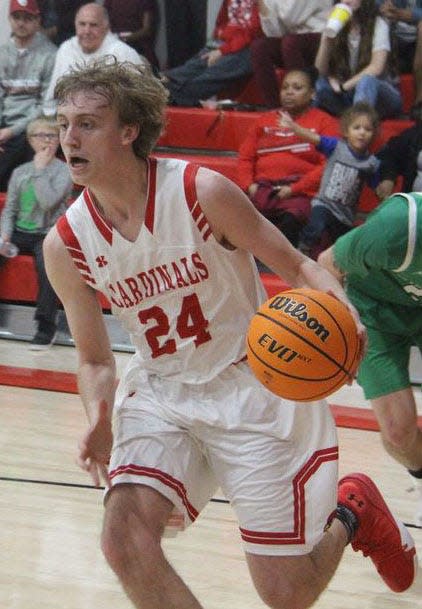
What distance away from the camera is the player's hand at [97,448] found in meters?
3.01

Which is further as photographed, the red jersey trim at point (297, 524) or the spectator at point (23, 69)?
the spectator at point (23, 69)

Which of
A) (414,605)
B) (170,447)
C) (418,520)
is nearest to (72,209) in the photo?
(170,447)

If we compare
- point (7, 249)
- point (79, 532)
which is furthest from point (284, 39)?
point (79, 532)

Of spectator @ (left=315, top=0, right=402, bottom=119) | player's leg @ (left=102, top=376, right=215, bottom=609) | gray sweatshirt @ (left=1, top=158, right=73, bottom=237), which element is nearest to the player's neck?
player's leg @ (left=102, top=376, right=215, bottom=609)

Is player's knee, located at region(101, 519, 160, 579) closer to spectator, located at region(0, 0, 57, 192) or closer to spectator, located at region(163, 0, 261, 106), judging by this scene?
spectator, located at region(0, 0, 57, 192)

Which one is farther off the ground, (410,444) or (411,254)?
(411,254)

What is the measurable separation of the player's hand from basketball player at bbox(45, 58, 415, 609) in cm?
1

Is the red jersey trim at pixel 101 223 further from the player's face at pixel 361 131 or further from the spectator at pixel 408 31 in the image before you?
the spectator at pixel 408 31

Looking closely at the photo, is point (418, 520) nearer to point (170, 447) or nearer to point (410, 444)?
point (410, 444)

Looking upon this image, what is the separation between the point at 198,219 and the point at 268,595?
3.62 ft

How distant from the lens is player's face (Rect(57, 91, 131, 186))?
3.08m

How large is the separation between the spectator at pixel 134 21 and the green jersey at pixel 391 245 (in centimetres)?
580

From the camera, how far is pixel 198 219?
10.4 feet

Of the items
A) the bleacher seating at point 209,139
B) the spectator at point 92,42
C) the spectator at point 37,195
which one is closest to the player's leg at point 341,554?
the spectator at point 37,195
